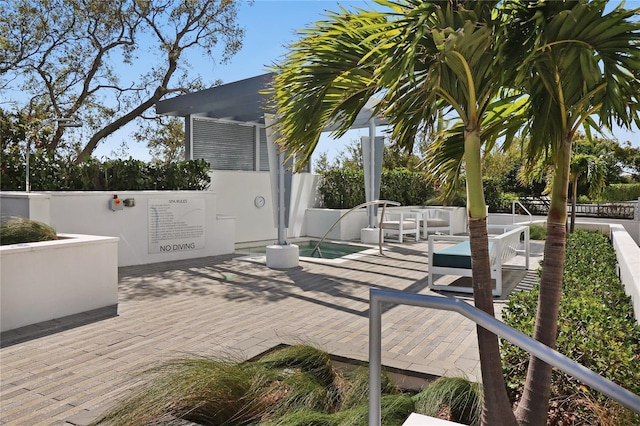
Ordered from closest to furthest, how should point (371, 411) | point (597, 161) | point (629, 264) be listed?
1. point (371, 411)
2. point (629, 264)
3. point (597, 161)

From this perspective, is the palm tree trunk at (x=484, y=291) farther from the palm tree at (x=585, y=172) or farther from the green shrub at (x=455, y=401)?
the palm tree at (x=585, y=172)

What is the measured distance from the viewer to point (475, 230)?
83.7 inches

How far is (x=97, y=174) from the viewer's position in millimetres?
8500

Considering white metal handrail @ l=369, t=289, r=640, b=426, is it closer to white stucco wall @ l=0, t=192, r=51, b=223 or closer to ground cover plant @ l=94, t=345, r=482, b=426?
ground cover plant @ l=94, t=345, r=482, b=426

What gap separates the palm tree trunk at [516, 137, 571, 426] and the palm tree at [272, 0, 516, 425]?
162mm

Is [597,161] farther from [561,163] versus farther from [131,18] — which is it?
[131,18]

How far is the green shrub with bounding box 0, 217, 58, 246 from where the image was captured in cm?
508

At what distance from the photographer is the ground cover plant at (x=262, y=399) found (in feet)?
7.16

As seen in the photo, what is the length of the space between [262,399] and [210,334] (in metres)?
2.11

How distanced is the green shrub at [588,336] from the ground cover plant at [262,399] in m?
A: 0.39

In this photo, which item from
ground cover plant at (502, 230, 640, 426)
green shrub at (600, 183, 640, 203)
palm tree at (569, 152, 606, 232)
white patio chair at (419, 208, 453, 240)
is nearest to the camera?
ground cover plant at (502, 230, 640, 426)

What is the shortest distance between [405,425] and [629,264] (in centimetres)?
368

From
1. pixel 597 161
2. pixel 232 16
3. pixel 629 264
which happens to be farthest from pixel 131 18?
pixel 629 264

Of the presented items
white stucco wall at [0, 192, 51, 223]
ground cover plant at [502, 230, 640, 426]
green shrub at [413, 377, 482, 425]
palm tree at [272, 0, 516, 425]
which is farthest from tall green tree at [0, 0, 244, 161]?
green shrub at [413, 377, 482, 425]
